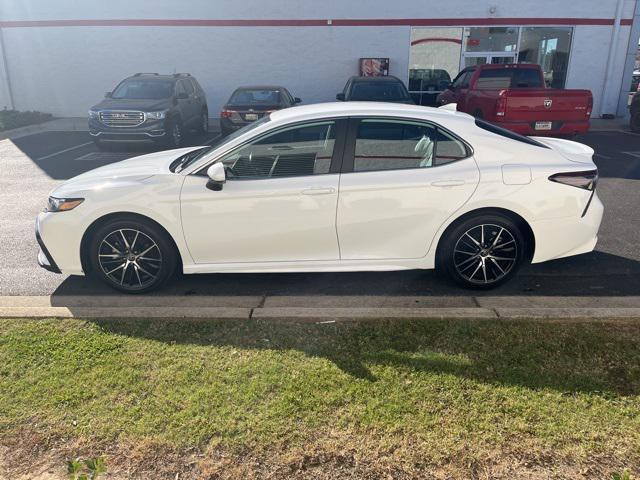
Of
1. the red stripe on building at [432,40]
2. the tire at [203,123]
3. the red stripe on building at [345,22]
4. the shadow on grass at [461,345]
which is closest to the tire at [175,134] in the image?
the tire at [203,123]

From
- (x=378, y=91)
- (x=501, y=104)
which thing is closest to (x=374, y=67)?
(x=378, y=91)

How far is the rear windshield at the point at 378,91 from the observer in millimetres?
11562

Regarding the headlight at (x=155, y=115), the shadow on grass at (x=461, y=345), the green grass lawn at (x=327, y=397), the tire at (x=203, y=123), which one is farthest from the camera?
the tire at (x=203, y=123)

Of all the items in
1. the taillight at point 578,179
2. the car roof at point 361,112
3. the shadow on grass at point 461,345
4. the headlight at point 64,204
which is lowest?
the shadow on grass at point 461,345

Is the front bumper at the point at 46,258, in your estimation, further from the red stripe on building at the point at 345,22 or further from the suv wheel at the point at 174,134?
the red stripe on building at the point at 345,22

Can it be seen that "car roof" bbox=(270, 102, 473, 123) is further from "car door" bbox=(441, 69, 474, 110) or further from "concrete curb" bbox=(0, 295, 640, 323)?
"car door" bbox=(441, 69, 474, 110)

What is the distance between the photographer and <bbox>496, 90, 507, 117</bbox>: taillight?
9.49 metres

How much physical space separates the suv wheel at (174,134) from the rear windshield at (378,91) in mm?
4223

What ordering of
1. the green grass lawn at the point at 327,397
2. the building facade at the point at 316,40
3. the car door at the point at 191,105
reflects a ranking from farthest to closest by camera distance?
the building facade at the point at 316,40, the car door at the point at 191,105, the green grass lawn at the point at 327,397

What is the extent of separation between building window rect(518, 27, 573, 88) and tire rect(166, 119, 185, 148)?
11799 millimetres

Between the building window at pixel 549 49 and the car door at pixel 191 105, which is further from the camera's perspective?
the building window at pixel 549 49

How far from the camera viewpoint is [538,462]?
2.46 m

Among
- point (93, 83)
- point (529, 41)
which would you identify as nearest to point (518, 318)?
point (529, 41)

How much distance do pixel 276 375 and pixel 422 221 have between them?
5.94 ft
